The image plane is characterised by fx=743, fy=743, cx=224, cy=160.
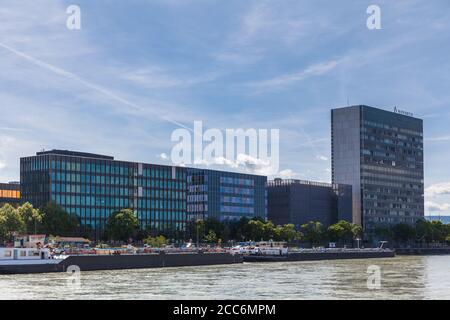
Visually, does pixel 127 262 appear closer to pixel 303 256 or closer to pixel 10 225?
pixel 10 225

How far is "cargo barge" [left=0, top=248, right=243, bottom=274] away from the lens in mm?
104938

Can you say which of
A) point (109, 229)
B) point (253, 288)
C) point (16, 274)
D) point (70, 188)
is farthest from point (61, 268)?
point (70, 188)

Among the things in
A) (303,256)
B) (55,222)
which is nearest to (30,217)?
(55,222)

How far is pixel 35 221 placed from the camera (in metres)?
163

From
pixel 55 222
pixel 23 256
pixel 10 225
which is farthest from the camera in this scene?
pixel 55 222

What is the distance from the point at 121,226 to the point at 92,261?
67868 millimetres

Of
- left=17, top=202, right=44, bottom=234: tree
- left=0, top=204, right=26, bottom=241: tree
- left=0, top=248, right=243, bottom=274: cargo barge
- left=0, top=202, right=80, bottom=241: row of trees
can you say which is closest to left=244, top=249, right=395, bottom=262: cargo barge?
left=0, top=248, right=243, bottom=274: cargo barge

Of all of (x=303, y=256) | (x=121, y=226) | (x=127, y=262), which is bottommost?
(x=303, y=256)

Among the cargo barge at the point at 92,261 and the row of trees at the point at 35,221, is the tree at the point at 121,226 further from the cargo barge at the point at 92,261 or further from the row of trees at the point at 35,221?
the cargo barge at the point at 92,261

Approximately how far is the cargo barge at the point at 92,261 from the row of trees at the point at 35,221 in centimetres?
4058
